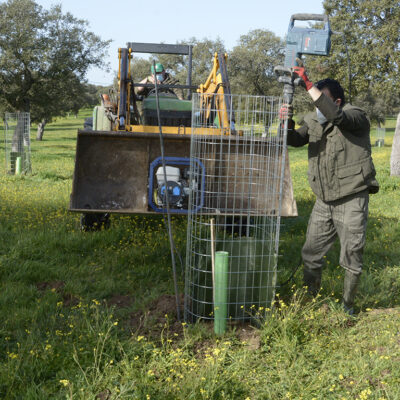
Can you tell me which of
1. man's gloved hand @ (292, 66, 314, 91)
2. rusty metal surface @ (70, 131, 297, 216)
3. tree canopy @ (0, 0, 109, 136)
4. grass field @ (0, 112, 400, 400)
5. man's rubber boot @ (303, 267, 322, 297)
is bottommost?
grass field @ (0, 112, 400, 400)

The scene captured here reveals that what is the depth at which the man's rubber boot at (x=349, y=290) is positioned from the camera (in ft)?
13.1

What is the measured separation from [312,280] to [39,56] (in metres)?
15.2

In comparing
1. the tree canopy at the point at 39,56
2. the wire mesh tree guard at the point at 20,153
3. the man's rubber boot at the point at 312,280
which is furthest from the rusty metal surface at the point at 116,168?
the tree canopy at the point at 39,56

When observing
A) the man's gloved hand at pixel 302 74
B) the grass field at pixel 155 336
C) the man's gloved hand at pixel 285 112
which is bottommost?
the grass field at pixel 155 336

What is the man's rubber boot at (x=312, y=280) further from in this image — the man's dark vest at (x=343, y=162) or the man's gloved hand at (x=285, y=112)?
the man's gloved hand at (x=285, y=112)

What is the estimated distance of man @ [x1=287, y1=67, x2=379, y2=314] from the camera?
3.86 meters

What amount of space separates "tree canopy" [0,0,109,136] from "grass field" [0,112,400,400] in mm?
12536

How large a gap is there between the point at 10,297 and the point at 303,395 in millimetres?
2658

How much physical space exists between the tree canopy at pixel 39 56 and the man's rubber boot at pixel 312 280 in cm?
1487

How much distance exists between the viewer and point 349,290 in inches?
158

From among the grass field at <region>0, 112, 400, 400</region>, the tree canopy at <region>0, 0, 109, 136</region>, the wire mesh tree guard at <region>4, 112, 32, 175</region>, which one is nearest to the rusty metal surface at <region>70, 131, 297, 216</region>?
the grass field at <region>0, 112, 400, 400</region>

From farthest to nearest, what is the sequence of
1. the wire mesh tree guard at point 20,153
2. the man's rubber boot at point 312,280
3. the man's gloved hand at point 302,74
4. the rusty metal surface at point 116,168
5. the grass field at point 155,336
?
the wire mesh tree guard at point 20,153
the rusty metal surface at point 116,168
the man's rubber boot at point 312,280
the man's gloved hand at point 302,74
the grass field at point 155,336

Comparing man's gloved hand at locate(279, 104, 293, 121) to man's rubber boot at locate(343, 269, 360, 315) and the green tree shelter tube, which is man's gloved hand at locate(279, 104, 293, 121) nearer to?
the green tree shelter tube

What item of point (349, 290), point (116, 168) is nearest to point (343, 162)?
point (349, 290)
